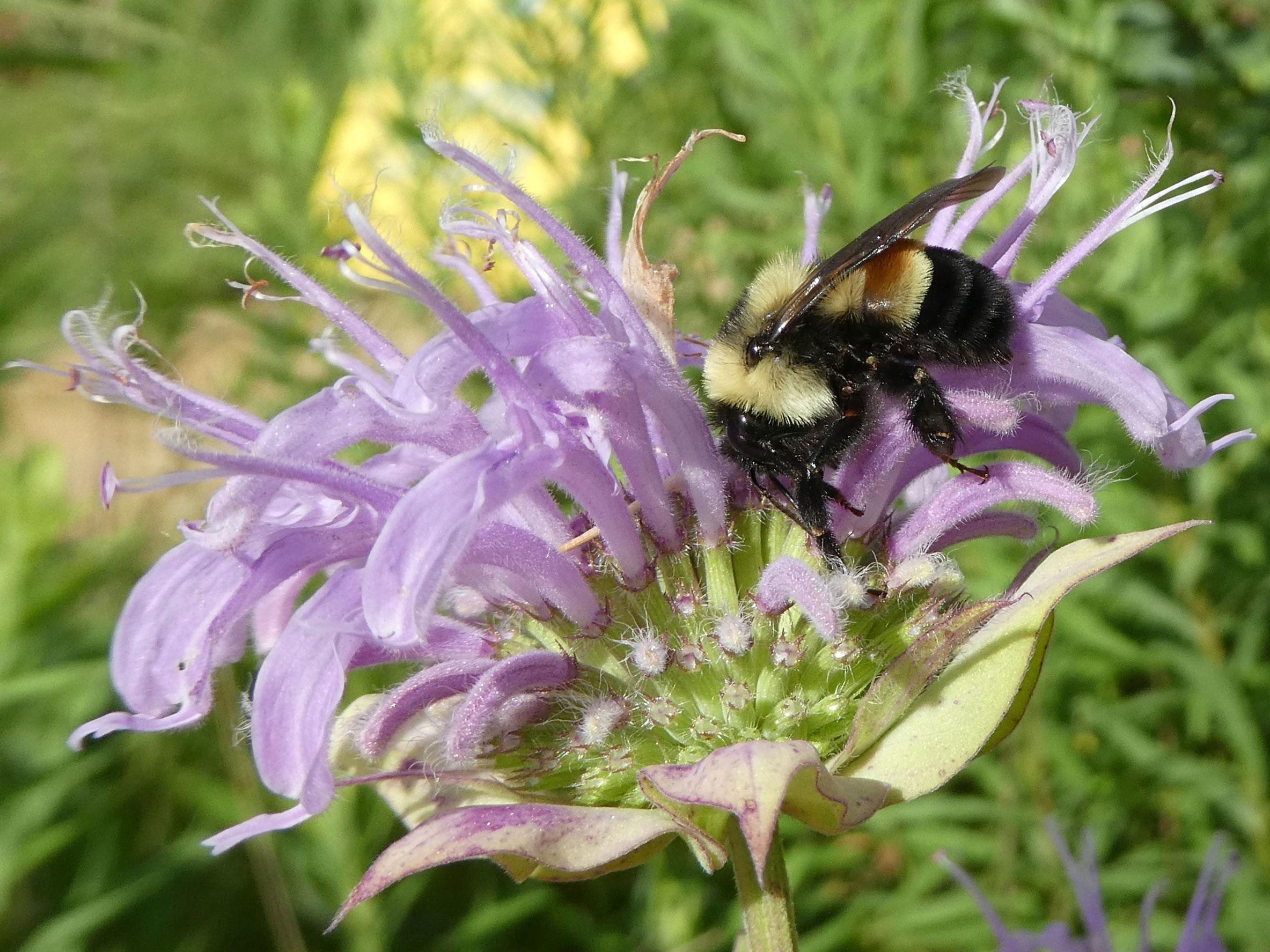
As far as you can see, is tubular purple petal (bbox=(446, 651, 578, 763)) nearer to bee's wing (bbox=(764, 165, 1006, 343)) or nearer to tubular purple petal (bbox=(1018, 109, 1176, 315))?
bee's wing (bbox=(764, 165, 1006, 343))

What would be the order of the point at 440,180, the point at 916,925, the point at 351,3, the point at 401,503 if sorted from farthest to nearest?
the point at 351,3
the point at 440,180
the point at 916,925
the point at 401,503

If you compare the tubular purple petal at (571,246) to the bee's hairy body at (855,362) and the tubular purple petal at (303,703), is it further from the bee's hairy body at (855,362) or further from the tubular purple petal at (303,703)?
the tubular purple petal at (303,703)

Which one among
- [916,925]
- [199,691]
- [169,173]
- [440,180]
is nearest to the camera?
[199,691]

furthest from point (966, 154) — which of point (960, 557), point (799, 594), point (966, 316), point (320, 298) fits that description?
point (960, 557)

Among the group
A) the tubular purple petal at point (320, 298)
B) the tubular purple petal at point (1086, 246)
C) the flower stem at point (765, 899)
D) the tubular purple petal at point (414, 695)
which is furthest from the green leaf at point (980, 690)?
the tubular purple petal at point (320, 298)

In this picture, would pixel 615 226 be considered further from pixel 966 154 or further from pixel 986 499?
pixel 986 499

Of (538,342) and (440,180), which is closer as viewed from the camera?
(538,342)

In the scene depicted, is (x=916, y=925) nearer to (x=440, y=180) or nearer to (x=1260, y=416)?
(x=1260, y=416)

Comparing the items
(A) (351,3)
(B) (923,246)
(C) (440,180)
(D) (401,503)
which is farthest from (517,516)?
(A) (351,3)

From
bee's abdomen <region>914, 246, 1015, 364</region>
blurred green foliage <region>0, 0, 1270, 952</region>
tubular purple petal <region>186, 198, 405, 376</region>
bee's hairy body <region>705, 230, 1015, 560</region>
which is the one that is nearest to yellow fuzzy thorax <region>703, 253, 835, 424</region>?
bee's hairy body <region>705, 230, 1015, 560</region>
